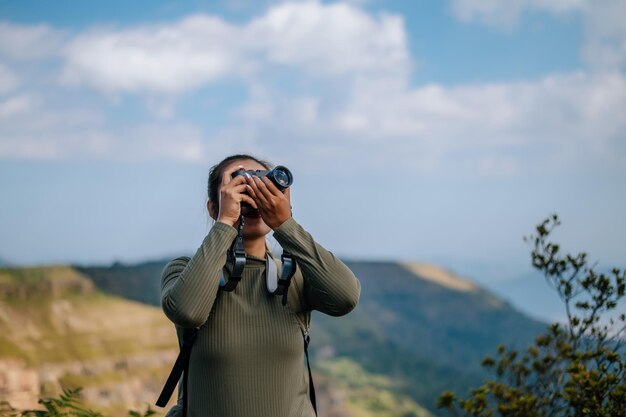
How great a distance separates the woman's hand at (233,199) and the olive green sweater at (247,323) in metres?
0.05

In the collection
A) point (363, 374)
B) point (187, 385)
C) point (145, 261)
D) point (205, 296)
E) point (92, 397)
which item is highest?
point (145, 261)

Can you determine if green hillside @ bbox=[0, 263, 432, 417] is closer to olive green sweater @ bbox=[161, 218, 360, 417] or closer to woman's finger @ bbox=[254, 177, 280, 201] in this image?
olive green sweater @ bbox=[161, 218, 360, 417]

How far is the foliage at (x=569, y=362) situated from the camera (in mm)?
4529

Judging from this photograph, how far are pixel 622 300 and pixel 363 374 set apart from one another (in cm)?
12170

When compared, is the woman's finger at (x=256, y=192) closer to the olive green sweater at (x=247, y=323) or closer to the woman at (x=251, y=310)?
the woman at (x=251, y=310)

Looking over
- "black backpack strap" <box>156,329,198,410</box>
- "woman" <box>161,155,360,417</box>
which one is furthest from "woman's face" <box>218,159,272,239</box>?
"black backpack strap" <box>156,329,198,410</box>

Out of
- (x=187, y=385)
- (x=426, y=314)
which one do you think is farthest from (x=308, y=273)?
(x=426, y=314)

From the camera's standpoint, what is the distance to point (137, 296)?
366ft

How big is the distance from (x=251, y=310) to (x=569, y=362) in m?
3.66

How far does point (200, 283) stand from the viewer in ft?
8.23

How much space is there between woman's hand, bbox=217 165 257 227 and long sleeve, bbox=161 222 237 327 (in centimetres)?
5

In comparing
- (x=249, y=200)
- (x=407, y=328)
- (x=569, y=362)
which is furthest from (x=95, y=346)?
(x=407, y=328)

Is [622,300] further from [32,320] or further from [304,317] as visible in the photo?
[32,320]

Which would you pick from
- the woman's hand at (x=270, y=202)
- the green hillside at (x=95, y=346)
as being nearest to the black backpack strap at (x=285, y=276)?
the woman's hand at (x=270, y=202)
